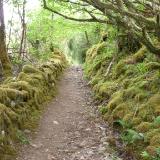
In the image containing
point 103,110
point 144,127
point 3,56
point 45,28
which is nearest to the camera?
point 144,127

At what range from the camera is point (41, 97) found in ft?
40.1

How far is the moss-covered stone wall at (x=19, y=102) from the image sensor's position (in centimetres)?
769

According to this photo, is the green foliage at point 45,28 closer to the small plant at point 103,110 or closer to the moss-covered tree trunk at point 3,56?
the moss-covered tree trunk at point 3,56

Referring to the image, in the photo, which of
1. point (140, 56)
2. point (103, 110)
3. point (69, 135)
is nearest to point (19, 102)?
point (69, 135)

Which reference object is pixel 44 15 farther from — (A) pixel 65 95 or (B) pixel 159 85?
(B) pixel 159 85

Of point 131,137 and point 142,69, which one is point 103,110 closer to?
point 142,69

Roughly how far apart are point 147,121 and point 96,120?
2.35 metres

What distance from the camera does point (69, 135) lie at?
9.36 metres

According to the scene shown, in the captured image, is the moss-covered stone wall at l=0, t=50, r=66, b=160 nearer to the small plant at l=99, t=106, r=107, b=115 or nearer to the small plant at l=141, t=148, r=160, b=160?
the small plant at l=99, t=106, r=107, b=115

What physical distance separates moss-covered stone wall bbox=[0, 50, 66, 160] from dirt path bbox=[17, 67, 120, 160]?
1.37ft

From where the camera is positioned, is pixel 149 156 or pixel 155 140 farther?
pixel 155 140

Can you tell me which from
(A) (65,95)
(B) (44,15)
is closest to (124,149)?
(A) (65,95)

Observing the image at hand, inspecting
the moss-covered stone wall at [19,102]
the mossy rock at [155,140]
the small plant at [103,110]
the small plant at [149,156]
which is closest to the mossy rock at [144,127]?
the mossy rock at [155,140]

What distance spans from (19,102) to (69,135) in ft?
5.62
